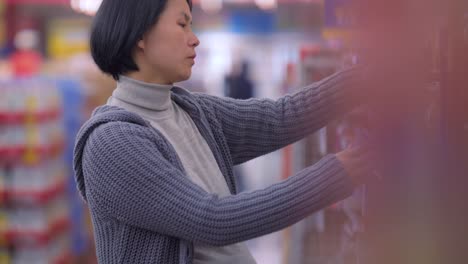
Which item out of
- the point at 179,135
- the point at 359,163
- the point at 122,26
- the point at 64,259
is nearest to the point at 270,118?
the point at 179,135

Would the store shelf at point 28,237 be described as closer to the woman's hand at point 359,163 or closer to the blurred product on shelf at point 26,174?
the blurred product on shelf at point 26,174

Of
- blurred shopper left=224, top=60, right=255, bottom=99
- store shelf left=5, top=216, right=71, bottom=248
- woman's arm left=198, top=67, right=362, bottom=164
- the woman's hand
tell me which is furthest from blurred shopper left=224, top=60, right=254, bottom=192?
the woman's hand

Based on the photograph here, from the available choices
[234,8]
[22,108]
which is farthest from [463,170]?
[234,8]

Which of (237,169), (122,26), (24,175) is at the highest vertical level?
(122,26)

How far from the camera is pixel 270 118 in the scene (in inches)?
60.7

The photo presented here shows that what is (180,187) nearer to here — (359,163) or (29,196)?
(359,163)

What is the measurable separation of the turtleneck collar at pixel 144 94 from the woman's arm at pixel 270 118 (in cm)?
17

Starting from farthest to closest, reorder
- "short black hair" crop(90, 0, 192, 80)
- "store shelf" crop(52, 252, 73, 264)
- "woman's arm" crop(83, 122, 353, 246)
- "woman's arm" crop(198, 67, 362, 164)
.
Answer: "store shelf" crop(52, 252, 73, 264) < "woman's arm" crop(198, 67, 362, 164) < "short black hair" crop(90, 0, 192, 80) < "woman's arm" crop(83, 122, 353, 246)

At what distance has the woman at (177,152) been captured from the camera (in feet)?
3.83

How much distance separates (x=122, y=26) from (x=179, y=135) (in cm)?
24

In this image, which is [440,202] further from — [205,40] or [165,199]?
[205,40]

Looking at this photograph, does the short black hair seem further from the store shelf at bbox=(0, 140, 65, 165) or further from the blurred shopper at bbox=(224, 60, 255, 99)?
the blurred shopper at bbox=(224, 60, 255, 99)

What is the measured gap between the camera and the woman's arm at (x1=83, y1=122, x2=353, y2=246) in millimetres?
1135

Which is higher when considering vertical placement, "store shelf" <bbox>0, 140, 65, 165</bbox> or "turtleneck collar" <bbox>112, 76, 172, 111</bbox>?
"turtleneck collar" <bbox>112, 76, 172, 111</bbox>
